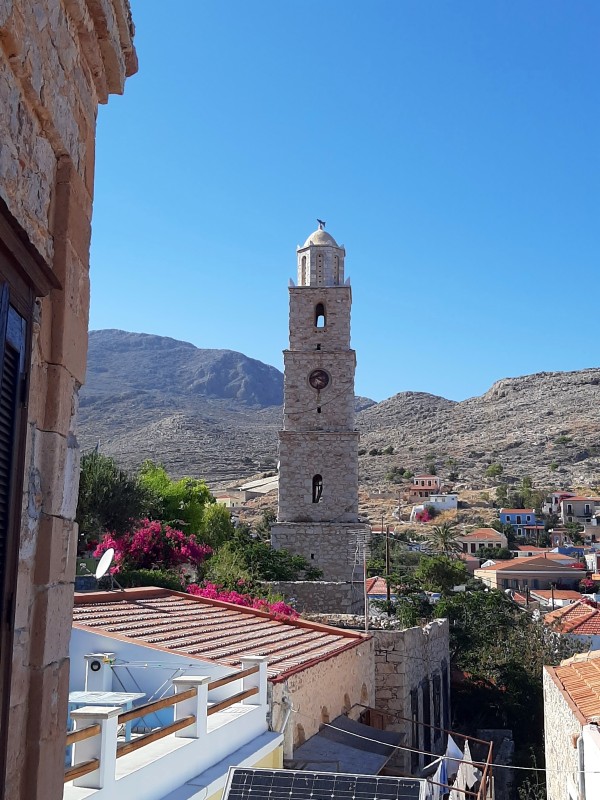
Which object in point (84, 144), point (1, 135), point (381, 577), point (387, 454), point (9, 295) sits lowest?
point (381, 577)

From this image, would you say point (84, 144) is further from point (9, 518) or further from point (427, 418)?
point (427, 418)

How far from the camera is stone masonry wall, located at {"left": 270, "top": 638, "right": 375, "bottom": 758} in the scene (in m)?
9.42

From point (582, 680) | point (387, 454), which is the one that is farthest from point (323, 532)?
point (387, 454)

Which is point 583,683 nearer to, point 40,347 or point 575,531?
point 40,347

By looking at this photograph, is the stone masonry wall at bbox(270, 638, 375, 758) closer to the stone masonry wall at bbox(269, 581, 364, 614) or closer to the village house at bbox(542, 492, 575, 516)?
the stone masonry wall at bbox(269, 581, 364, 614)

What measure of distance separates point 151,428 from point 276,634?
328 ft

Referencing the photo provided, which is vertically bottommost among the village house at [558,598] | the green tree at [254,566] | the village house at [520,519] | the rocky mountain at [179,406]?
the village house at [558,598]

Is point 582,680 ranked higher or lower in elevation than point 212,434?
lower

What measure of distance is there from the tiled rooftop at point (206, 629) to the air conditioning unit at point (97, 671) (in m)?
0.68

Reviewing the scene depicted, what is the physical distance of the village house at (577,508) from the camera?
78.8 metres

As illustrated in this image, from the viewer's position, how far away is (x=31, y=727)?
108 inches

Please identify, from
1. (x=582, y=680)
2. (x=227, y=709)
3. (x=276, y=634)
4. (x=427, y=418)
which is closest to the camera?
(x=227, y=709)

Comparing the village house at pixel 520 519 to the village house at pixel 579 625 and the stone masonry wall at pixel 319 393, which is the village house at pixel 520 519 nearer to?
the village house at pixel 579 625

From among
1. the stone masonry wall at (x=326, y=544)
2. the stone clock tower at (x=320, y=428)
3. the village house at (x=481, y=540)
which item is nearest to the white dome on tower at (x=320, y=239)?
the stone clock tower at (x=320, y=428)
